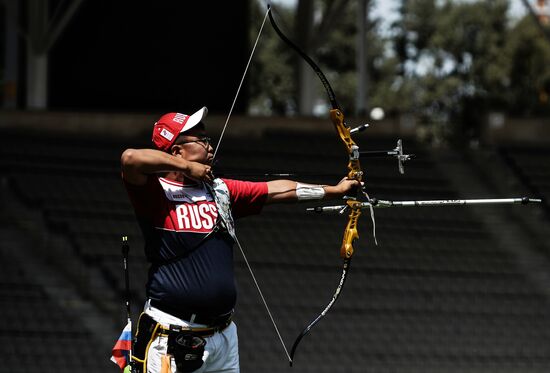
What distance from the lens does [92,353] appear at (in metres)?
8.96

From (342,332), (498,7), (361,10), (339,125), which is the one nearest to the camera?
(339,125)

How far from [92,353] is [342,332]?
226cm

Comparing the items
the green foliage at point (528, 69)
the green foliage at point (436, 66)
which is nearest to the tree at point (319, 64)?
the green foliage at point (436, 66)

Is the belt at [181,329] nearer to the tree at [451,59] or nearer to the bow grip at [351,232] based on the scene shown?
the bow grip at [351,232]

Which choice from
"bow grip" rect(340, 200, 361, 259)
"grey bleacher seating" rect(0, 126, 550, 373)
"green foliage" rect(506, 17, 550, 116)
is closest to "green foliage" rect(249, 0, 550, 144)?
"green foliage" rect(506, 17, 550, 116)

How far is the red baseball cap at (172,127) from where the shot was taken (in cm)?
390

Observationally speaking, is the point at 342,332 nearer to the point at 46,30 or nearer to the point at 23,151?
the point at 23,151

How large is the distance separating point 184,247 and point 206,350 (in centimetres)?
37

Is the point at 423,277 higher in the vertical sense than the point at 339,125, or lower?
lower

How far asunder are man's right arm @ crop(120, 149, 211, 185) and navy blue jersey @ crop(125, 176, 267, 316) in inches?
4.7

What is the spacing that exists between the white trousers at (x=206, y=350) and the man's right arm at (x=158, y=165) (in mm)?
524

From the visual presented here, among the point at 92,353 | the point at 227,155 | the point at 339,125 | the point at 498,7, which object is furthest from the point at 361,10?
the point at 498,7

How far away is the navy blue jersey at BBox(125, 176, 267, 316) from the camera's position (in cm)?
384

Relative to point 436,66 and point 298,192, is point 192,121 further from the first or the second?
point 436,66
